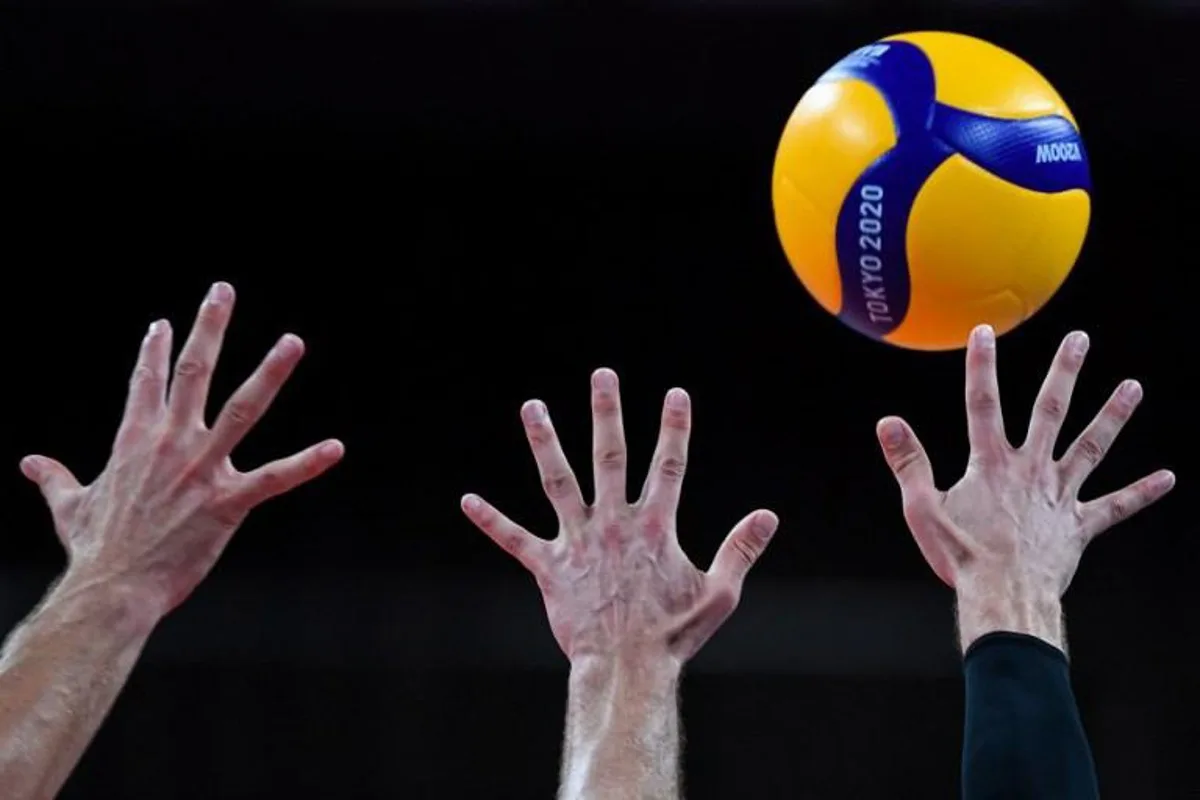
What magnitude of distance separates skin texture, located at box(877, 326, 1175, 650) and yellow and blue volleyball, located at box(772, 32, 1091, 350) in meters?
0.52

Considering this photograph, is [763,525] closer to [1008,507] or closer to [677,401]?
[677,401]

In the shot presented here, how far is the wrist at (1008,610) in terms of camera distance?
236 cm

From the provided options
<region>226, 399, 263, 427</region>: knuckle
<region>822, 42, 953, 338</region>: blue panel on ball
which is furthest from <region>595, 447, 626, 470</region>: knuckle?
A: <region>822, 42, 953, 338</region>: blue panel on ball

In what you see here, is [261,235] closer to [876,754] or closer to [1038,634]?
[876,754]

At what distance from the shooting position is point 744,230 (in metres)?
7.27

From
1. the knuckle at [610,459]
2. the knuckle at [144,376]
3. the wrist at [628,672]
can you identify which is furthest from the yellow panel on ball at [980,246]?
the knuckle at [144,376]

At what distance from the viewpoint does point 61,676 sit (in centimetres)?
224

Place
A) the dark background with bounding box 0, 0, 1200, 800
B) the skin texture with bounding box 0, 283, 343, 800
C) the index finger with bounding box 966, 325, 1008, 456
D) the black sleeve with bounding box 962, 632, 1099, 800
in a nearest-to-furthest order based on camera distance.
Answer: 1. the black sleeve with bounding box 962, 632, 1099, 800
2. the skin texture with bounding box 0, 283, 343, 800
3. the index finger with bounding box 966, 325, 1008, 456
4. the dark background with bounding box 0, 0, 1200, 800

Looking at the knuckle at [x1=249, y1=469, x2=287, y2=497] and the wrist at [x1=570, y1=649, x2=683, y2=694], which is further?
the knuckle at [x1=249, y1=469, x2=287, y2=497]

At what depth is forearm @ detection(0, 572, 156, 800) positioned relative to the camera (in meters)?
2.16

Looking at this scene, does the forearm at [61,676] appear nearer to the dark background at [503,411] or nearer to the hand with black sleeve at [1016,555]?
the hand with black sleeve at [1016,555]

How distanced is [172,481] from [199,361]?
18cm

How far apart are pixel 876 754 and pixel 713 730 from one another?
0.65 metres

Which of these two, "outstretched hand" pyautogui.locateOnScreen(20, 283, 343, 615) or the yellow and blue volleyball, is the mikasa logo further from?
"outstretched hand" pyautogui.locateOnScreen(20, 283, 343, 615)
